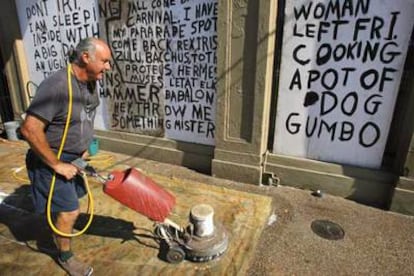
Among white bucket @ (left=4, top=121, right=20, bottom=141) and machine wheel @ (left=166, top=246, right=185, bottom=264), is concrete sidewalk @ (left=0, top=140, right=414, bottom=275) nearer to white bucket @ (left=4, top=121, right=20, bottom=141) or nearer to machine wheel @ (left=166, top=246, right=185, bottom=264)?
machine wheel @ (left=166, top=246, right=185, bottom=264)

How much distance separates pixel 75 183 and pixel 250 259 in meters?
1.93

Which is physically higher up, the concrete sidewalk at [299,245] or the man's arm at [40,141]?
the man's arm at [40,141]

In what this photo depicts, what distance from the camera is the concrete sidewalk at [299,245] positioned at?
3027 millimetres

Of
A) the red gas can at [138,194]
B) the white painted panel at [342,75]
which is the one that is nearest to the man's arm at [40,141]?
the red gas can at [138,194]

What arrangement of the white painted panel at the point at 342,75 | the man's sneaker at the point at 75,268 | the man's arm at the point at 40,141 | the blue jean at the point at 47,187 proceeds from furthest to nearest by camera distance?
the white painted panel at the point at 342,75 → the man's sneaker at the point at 75,268 → the blue jean at the point at 47,187 → the man's arm at the point at 40,141

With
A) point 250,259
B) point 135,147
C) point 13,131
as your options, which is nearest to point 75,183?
point 250,259

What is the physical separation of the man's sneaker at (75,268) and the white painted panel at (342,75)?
324 centimetres

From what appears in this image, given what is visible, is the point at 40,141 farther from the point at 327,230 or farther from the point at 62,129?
the point at 327,230

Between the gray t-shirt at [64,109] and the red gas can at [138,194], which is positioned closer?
the gray t-shirt at [64,109]

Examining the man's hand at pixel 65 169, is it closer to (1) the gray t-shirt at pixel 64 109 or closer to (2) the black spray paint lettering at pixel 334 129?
(1) the gray t-shirt at pixel 64 109

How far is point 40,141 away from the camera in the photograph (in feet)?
7.63

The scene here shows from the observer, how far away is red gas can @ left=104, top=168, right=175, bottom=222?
2.56 m

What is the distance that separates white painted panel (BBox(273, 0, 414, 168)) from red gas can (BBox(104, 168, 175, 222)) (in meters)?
2.64

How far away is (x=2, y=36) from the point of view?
273 inches
